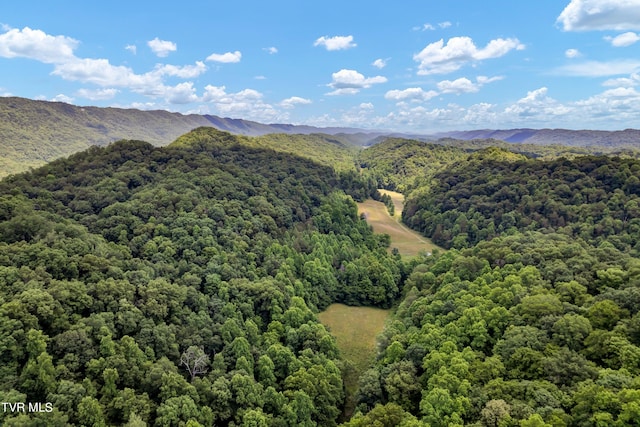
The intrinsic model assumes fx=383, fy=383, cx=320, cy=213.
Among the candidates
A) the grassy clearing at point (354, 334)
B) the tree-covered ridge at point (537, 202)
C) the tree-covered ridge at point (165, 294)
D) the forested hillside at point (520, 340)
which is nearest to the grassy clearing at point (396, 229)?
the tree-covered ridge at point (537, 202)

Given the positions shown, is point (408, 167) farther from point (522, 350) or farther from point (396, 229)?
point (522, 350)

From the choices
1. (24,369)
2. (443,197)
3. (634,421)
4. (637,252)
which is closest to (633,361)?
(634,421)

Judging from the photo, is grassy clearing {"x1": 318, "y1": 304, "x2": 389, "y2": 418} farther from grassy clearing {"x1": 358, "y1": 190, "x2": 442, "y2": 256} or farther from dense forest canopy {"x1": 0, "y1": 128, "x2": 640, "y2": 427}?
grassy clearing {"x1": 358, "y1": 190, "x2": 442, "y2": 256}

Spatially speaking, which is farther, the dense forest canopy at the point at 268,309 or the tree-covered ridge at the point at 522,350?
the dense forest canopy at the point at 268,309

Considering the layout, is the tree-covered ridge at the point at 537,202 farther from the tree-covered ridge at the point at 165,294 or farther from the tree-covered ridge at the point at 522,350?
the tree-covered ridge at the point at 165,294

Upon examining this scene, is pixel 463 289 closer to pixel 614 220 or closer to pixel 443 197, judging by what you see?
pixel 614 220

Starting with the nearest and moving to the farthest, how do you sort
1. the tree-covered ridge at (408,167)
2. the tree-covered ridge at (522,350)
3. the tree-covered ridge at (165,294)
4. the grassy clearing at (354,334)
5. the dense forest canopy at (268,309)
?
the tree-covered ridge at (522,350), the dense forest canopy at (268,309), the tree-covered ridge at (165,294), the grassy clearing at (354,334), the tree-covered ridge at (408,167)

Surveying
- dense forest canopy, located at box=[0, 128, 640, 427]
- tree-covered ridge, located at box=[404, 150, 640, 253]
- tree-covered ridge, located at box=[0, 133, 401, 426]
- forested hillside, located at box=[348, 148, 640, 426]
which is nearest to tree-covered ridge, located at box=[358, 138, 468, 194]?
tree-covered ridge, located at box=[404, 150, 640, 253]
